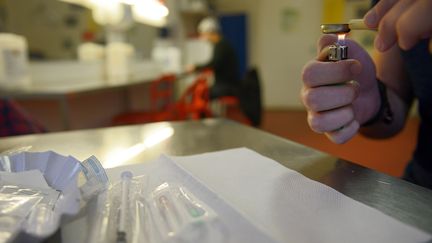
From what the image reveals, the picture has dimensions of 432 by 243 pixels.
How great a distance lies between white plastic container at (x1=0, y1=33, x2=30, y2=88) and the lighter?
139 centimetres

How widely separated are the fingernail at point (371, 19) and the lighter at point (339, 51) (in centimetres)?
3

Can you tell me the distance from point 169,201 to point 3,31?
1.55m

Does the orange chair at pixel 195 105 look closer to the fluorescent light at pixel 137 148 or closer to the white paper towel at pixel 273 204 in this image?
the fluorescent light at pixel 137 148

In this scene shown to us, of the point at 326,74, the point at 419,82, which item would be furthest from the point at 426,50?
the point at 326,74

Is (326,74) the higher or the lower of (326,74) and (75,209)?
the higher

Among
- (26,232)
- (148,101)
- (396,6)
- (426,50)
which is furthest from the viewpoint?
(148,101)

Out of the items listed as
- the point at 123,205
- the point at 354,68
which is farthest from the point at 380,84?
the point at 123,205

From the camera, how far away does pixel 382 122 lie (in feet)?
2.02

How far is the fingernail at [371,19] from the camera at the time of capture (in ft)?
1.17

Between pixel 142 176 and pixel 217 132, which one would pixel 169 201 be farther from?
pixel 217 132

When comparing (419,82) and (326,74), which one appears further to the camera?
(419,82)

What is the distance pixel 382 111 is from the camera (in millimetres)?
581

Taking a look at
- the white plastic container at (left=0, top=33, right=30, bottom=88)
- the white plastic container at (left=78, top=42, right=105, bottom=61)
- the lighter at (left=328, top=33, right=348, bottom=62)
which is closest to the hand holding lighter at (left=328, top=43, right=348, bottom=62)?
the lighter at (left=328, top=33, right=348, bottom=62)

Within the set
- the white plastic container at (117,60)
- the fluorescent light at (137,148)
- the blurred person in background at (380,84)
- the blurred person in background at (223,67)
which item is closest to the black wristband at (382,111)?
the blurred person in background at (380,84)
